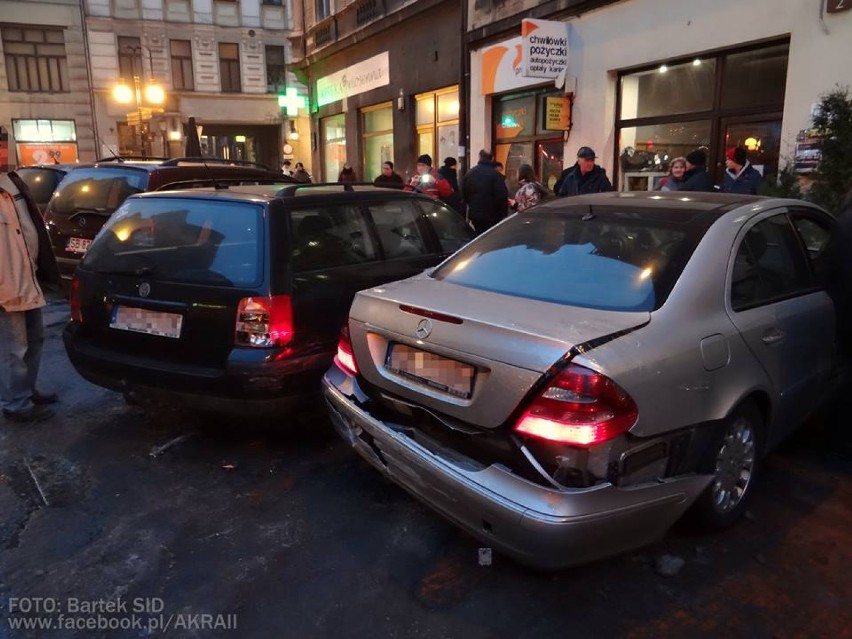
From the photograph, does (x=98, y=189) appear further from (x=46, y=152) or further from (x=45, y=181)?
(x=46, y=152)

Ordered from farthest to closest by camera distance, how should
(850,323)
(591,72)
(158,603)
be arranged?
(591,72) → (850,323) → (158,603)

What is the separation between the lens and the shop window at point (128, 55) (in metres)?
31.3

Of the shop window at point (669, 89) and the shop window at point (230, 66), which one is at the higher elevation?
the shop window at point (230, 66)

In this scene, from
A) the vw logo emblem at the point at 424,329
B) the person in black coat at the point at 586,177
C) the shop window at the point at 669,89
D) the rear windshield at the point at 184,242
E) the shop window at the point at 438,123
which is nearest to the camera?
→ the vw logo emblem at the point at 424,329

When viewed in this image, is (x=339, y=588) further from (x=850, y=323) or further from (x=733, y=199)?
(x=850, y=323)

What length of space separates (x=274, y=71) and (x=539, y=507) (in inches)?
1403

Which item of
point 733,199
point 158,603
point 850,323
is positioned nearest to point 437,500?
point 158,603

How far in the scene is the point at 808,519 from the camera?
11.1 ft

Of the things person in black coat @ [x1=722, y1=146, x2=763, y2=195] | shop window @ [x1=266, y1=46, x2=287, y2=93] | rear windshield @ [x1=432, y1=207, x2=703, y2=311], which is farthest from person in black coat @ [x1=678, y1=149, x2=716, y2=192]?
shop window @ [x1=266, y1=46, x2=287, y2=93]

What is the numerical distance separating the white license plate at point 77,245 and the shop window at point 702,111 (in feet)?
24.0

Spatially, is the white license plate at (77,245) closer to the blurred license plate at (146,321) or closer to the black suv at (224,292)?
the black suv at (224,292)

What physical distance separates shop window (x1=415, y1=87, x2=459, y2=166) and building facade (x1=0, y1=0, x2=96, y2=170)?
74.7 ft

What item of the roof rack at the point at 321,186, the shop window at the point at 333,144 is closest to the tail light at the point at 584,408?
the roof rack at the point at 321,186

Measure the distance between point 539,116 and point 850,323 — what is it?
27.8 ft
